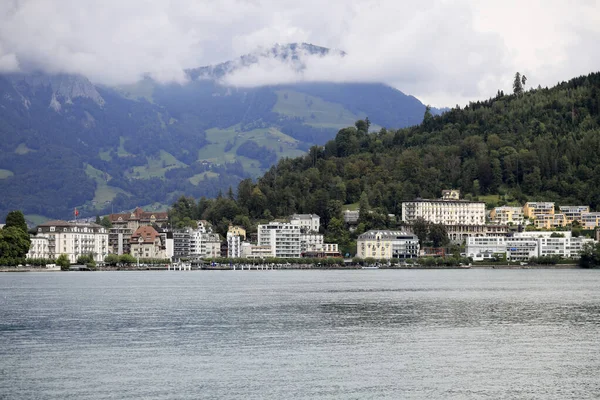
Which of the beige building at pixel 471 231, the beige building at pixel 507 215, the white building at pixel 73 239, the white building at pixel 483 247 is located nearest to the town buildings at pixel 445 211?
the beige building at pixel 471 231

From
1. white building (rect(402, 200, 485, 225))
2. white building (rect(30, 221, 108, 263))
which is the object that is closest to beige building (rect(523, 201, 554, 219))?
white building (rect(402, 200, 485, 225))

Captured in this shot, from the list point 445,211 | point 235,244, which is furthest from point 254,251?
point 445,211

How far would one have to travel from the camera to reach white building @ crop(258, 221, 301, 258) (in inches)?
7633

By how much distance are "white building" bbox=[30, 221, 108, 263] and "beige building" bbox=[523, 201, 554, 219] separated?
78.6 metres

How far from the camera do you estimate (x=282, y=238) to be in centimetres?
19525

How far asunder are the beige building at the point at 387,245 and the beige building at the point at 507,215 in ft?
59.9

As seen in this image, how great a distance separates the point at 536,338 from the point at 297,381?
17.4 meters

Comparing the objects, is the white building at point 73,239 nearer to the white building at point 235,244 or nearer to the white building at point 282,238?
the white building at point 235,244

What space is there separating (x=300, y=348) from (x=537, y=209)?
490 ft

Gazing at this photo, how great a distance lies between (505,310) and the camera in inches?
2798

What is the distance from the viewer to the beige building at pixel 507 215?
7648 inches

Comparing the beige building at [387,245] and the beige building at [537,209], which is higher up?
the beige building at [537,209]

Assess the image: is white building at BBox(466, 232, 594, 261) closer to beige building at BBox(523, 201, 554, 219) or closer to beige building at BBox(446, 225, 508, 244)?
beige building at BBox(446, 225, 508, 244)

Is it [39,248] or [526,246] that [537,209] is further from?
[39,248]
